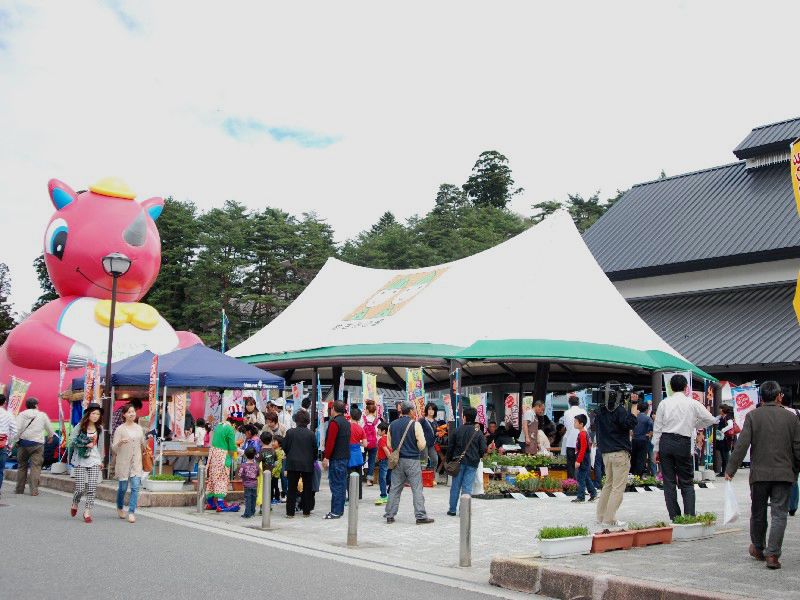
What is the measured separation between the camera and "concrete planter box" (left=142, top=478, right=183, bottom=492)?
47.5 ft

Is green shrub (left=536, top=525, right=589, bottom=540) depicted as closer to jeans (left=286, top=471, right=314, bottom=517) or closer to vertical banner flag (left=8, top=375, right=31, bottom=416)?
jeans (left=286, top=471, right=314, bottom=517)

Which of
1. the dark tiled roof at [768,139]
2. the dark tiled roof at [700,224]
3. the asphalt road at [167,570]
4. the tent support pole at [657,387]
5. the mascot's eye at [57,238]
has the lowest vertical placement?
the asphalt road at [167,570]

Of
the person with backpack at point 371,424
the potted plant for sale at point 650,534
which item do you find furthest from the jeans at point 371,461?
the potted plant for sale at point 650,534

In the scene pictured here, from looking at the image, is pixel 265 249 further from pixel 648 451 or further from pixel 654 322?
pixel 648 451

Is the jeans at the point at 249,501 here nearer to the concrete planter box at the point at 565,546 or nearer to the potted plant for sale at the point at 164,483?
the potted plant for sale at the point at 164,483

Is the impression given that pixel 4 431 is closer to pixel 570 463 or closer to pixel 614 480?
pixel 614 480

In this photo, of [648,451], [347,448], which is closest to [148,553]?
[347,448]

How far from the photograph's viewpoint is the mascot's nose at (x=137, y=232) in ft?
83.9

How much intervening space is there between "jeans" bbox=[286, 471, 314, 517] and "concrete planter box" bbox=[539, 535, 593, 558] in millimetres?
5655

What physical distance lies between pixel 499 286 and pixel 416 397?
4.76 meters

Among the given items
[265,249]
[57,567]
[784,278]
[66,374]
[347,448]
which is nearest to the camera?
[57,567]

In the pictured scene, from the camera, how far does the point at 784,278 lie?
27969mm

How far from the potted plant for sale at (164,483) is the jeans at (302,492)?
253 cm

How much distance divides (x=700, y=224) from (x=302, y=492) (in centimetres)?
2249
